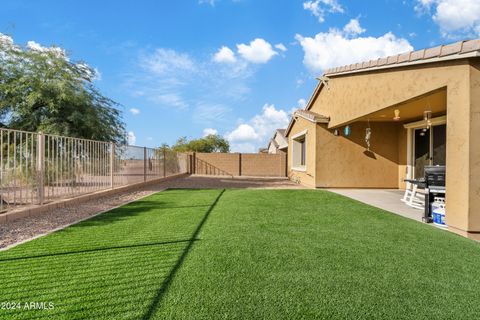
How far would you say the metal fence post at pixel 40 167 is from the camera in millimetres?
7691

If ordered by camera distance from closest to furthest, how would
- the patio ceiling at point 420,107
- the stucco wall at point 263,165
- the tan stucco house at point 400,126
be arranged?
the tan stucco house at point 400,126, the patio ceiling at point 420,107, the stucco wall at point 263,165

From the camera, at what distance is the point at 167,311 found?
2.77 metres

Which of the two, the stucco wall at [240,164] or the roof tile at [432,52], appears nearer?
the roof tile at [432,52]

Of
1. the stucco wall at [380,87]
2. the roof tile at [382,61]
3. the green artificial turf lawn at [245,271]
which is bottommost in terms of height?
the green artificial turf lawn at [245,271]

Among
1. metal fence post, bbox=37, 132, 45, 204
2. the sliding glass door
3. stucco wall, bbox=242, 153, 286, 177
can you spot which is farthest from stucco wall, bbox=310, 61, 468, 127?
stucco wall, bbox=242, 153, 286, 177

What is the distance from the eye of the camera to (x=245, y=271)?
3.71 m

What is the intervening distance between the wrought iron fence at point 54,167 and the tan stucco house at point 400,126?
8294 mm

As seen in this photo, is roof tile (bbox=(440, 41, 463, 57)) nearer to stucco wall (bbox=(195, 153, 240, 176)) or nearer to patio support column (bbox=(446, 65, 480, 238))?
patio support column (bbox=(446, 65, 480, 238))

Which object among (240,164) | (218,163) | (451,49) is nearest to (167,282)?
(451,49)

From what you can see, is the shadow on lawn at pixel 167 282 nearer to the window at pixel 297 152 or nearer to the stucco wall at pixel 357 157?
the stucco wall at pixel 357 157

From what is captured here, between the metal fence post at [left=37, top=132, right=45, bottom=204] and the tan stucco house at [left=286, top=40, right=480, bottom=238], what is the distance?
29.0ft

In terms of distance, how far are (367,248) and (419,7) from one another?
1164cm

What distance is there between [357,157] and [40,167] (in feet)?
38.6

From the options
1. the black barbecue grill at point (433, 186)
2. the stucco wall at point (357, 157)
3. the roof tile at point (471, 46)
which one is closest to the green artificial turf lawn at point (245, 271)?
the black barbecue grill at point (433, 186)
